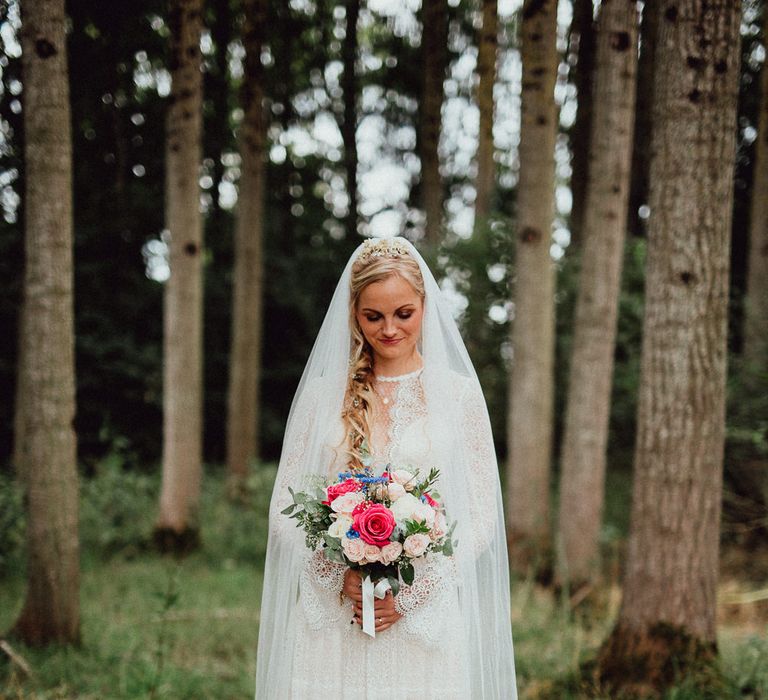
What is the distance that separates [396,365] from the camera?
3197 mm

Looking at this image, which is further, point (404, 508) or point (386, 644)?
point (386, 644)

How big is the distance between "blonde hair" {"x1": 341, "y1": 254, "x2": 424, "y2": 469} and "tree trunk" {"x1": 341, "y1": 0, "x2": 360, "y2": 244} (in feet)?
48.0

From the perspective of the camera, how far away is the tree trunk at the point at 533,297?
7.20m

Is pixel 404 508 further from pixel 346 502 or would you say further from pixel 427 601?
pixel 427 601

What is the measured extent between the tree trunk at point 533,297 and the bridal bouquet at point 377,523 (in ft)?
17.1

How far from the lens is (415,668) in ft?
9.37

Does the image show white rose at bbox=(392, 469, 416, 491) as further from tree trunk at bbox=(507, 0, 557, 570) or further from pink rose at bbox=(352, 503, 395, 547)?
tree trunk at bbox=(507, 0, 557, 570)

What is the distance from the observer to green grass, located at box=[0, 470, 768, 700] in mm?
4605

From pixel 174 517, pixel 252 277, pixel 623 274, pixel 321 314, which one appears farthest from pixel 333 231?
pixel 174 517

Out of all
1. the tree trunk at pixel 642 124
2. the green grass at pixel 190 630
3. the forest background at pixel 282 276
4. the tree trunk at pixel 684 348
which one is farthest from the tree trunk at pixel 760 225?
the tree trunk at pixel 684 348

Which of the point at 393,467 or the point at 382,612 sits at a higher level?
the point at 393,467

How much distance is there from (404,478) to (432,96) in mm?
12804

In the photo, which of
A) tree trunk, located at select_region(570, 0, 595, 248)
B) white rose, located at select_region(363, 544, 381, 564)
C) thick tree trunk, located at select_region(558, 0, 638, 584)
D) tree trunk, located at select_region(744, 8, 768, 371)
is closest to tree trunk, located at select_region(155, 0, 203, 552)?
thick tree trunk, located at select_region(558, 0, 638, 584)

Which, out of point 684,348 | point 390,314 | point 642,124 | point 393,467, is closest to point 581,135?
point 642,124
